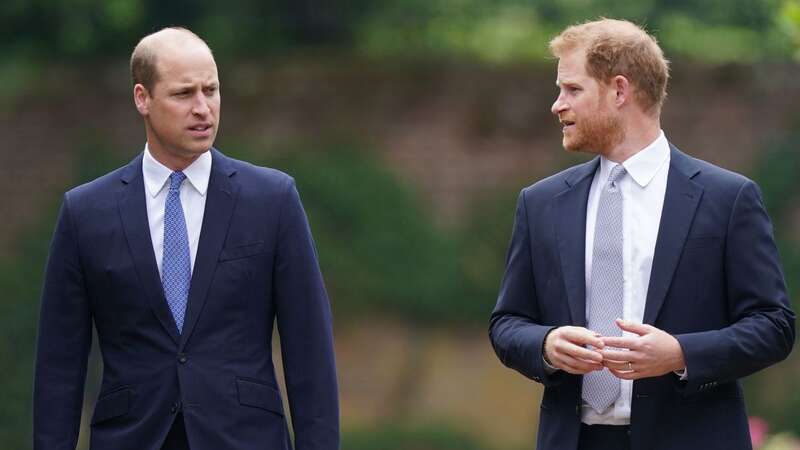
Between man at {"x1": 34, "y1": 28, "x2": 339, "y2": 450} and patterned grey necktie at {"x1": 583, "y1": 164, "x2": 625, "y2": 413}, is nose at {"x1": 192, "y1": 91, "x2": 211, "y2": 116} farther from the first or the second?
→ patterned grey necktie at {"x1": 583, "y1": 164, "x2": 625, "y2": 413}

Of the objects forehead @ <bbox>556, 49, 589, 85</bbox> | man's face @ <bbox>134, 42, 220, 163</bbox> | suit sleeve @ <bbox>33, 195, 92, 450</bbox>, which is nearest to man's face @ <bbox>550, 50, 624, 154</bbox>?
forehead @ <bbox>556, 49, 589, 85</bbox>

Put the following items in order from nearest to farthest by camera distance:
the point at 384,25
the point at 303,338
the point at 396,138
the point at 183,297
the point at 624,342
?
the point at 624,342 < the point at 183,297 < the point at 303,338 < the point at 396,138 < the point at 384,25

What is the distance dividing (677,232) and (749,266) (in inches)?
8.4

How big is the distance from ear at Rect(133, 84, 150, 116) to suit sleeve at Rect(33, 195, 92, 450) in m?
0.37

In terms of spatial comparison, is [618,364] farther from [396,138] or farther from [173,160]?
[396,138]

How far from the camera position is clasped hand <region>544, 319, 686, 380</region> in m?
4.49

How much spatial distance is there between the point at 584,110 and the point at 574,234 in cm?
35

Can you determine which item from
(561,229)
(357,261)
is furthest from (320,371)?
(357,261)

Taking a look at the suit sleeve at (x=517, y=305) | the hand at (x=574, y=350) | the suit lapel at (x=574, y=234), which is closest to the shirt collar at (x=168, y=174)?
the suit sleeve at (x=517, y=305)

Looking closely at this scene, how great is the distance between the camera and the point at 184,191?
16.5 feet

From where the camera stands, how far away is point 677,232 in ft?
15.4

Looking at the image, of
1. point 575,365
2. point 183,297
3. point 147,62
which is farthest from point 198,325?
point 575,365

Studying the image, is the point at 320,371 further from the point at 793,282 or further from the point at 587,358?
the point at 793,282

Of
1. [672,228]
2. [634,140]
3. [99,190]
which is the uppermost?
[634,140]
